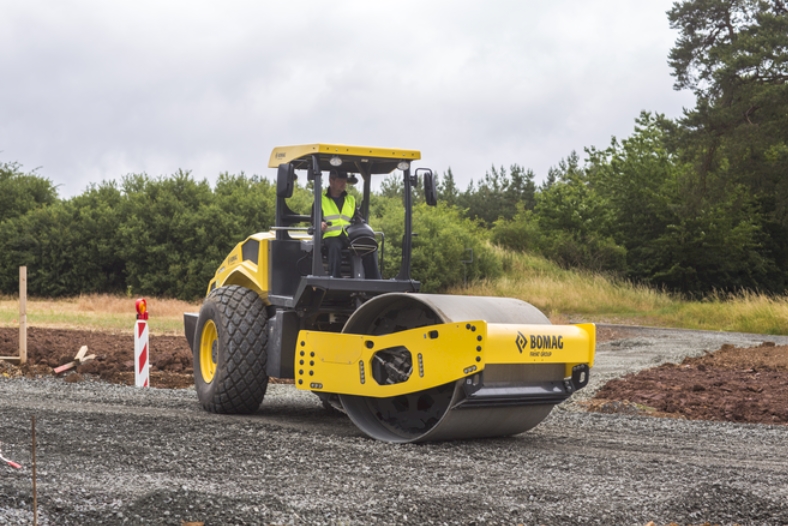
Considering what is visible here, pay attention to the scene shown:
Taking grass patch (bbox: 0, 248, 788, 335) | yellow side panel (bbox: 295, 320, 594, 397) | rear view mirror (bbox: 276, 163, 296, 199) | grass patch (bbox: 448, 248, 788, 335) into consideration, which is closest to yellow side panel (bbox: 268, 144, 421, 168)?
rear view mirror (bbox: 276, 163, 296, 199)

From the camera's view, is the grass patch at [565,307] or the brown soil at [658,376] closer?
the brown soil at [658,376]

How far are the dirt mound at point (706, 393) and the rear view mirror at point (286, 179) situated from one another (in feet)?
15.5

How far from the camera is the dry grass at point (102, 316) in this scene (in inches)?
861

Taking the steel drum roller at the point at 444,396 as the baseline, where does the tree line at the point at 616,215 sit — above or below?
above

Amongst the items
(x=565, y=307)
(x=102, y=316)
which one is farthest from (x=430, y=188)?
(x=565, y=307)

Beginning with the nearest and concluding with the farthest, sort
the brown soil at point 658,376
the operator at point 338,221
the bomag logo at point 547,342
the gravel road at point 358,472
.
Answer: the gravel road at point 358,472 → the bomag logo at point 547,342 → the operator at point 338,221 → the brown soil at point 658,376

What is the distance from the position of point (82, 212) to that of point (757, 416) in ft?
107

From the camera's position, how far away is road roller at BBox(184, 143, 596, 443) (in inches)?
270

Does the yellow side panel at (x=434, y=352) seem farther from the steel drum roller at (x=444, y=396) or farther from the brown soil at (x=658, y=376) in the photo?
the brown soil at (x=658, y=376)

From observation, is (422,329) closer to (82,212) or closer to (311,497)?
(311,497)

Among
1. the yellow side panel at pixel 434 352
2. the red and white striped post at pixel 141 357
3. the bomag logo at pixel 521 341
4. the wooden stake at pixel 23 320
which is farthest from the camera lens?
the wooden stake at pixel 23 320

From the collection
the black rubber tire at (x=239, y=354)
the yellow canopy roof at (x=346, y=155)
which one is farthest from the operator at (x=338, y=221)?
the black rubber tire at (x=239, y=354)

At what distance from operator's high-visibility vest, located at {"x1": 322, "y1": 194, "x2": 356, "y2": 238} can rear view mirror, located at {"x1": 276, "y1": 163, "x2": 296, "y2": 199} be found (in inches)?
17.1

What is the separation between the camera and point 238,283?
9.23m
